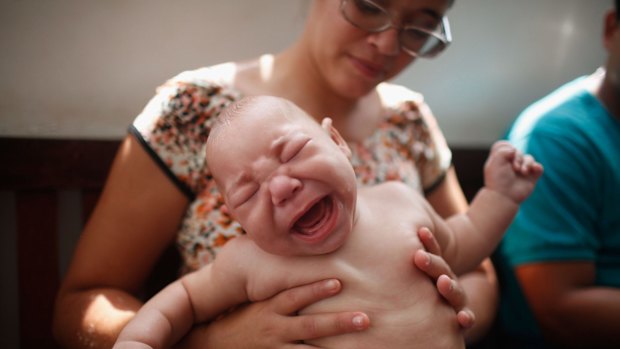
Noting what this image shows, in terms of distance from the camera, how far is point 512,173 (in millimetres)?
1249

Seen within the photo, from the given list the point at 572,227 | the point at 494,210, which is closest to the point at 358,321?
the point at 494,210

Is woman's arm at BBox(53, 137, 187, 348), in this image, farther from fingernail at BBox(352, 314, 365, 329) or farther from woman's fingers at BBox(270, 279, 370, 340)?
fingernail at BBox(352, 314, 365, 329)

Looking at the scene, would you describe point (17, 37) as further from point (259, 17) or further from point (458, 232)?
point (458, 232)

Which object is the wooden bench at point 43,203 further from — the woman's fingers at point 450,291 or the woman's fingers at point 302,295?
the woman's fingers at point 450,291

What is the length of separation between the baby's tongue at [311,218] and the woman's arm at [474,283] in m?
0.53

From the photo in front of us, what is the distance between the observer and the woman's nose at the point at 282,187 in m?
0.85

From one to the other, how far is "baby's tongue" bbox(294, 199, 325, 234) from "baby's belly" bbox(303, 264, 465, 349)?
143 mm

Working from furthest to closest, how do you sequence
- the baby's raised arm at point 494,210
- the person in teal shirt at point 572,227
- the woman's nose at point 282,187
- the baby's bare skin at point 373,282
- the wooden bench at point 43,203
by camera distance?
1. the person in teal shirt at point 572,227
2. the wooden bench at point 43,203
3. the baby's raised arm at point 494,210
4. the baby's bare skin at point 373,282
5. the woman's nose at point 282,187

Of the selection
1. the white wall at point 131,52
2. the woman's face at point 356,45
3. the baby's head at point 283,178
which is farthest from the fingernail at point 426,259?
the white wall at point 131,52

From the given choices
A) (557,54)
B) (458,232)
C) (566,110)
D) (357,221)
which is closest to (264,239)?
(357,221)

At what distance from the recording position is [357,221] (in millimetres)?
1046

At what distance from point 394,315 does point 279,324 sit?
0.75 feet

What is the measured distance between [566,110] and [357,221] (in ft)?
3.97

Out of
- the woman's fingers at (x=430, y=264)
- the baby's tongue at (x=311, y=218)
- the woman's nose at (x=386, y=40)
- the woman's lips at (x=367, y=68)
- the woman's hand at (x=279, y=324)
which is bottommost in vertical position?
the woman's hand at (x=279, y=324)
